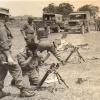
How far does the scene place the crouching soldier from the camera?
1023 centimetres

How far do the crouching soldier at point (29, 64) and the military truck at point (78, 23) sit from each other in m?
28.6

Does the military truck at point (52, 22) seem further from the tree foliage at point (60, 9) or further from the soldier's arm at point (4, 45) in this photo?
the soldier's arm at point (4, 45)

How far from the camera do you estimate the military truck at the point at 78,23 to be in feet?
133

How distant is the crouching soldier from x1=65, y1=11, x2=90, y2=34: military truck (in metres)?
28.6

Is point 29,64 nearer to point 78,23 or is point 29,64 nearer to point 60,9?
point 78,23


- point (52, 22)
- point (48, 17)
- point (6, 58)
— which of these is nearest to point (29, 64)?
point (6, 58)

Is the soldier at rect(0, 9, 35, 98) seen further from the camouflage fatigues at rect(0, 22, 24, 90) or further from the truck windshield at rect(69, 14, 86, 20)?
the truck windshield at rect(69, 14, 86, 20)

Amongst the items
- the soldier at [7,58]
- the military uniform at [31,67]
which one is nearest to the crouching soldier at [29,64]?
the military uniform at [31,67]

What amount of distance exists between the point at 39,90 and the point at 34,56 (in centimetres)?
88

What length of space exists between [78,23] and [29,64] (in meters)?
30.8

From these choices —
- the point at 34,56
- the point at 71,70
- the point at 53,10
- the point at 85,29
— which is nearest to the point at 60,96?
the point at 34,56

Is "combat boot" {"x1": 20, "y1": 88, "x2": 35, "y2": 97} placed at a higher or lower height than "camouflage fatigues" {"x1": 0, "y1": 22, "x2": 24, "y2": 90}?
lower

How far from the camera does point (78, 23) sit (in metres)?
40.8

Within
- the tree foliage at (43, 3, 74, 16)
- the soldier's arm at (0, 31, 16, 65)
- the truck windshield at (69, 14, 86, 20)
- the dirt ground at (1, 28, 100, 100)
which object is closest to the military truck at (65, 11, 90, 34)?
the truck windshield at (69, 14, 86, 20)
